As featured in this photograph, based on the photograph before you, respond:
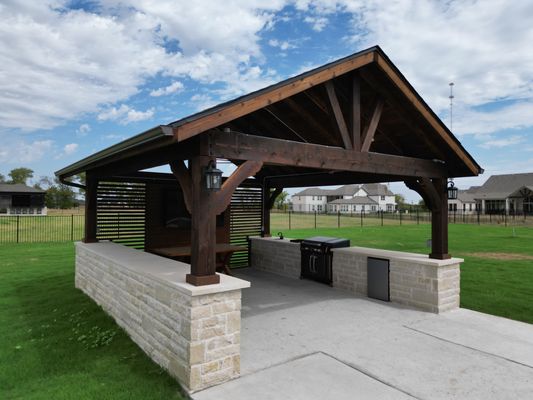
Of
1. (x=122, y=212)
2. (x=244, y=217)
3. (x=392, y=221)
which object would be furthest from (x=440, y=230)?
(x=392, y=221)

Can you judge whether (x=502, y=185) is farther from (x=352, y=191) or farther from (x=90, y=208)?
(x=90, y=208)

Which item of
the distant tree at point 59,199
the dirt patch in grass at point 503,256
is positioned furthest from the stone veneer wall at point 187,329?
the distant tree at point 59,199

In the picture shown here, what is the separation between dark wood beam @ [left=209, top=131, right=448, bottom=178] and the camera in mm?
3869

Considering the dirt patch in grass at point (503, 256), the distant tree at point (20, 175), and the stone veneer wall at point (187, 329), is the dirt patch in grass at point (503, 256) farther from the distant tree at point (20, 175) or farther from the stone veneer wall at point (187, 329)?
the distant tree at point (20, 175)

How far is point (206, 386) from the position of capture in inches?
136

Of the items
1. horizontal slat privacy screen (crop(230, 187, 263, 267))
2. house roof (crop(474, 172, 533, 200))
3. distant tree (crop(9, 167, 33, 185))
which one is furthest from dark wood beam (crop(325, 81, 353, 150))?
distant tree (crop(9, 167, 33, 185))

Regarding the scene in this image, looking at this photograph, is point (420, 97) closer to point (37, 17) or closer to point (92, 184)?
point (92, 184)

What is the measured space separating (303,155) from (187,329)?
250cm

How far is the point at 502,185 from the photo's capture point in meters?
48.6

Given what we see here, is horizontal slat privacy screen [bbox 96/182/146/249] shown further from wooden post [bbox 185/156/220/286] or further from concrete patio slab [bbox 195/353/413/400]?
concrete patio slab [bbox 195/353/413/400]

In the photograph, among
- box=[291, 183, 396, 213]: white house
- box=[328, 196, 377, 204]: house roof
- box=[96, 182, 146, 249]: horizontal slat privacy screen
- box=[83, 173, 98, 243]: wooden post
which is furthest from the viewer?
box=[291, 183, 396, 213]: white house

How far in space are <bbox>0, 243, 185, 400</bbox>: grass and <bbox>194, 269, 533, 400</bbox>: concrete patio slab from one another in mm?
864

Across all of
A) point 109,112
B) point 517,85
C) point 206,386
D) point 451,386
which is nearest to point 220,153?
point 206,386

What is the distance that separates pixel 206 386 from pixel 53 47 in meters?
10.6
